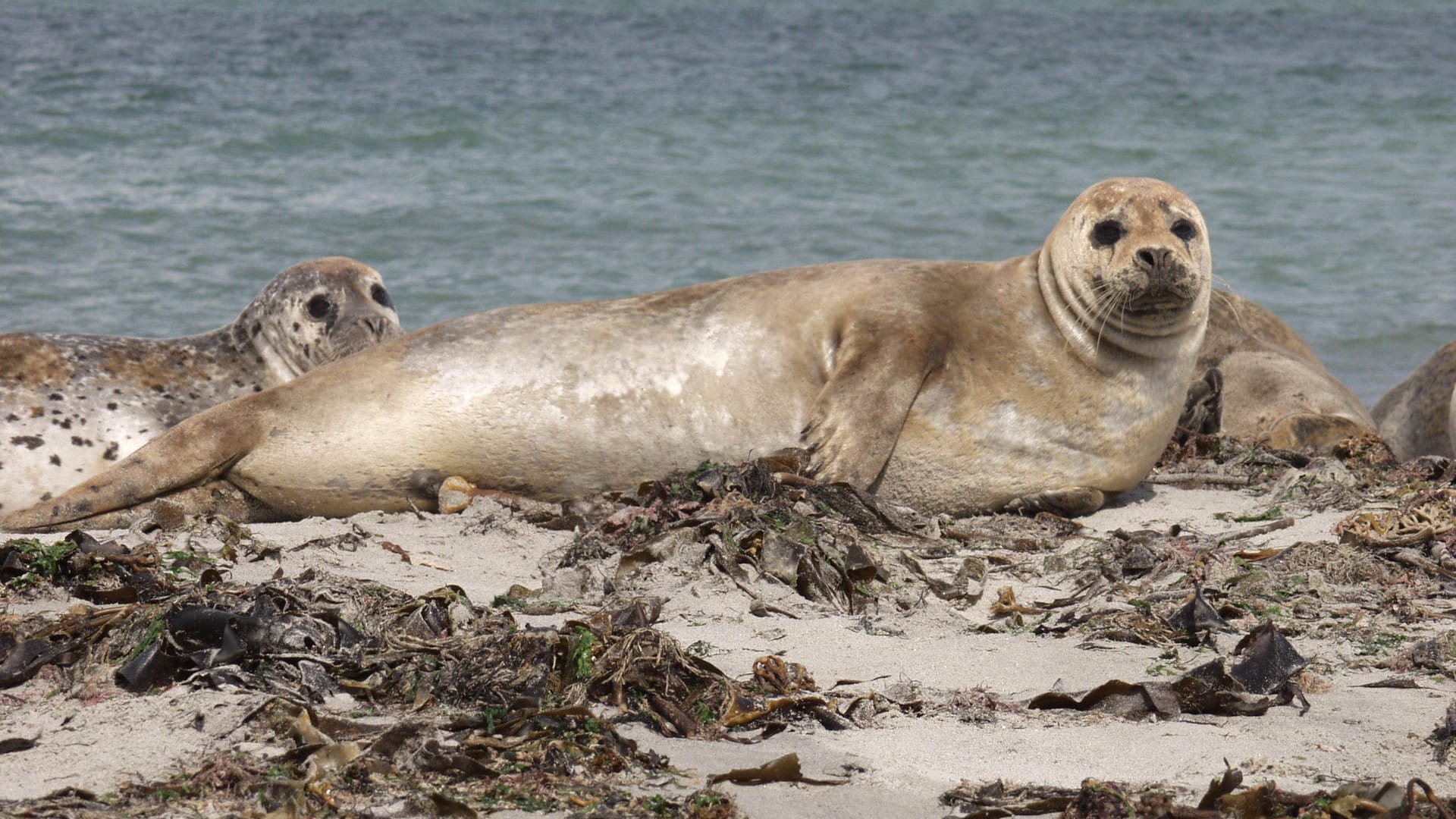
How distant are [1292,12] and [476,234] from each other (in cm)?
2671

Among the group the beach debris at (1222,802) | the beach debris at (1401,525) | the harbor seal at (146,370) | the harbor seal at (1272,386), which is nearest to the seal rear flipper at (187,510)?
the harbor seal at (146,370)

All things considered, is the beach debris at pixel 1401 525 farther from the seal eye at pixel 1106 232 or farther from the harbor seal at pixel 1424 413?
the harbor seal at pixel 1424 413

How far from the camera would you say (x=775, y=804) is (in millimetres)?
2816

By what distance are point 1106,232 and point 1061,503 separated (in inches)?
→ 37.4

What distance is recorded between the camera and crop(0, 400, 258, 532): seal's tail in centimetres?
548

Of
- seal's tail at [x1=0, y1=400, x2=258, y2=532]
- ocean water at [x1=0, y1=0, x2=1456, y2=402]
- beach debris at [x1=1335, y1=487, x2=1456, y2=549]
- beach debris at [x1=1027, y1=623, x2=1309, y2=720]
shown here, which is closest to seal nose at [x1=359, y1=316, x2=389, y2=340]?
seal's tail at [x1=0, y1=400, x2=258, y2=532]

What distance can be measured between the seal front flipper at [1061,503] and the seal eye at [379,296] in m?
2.98

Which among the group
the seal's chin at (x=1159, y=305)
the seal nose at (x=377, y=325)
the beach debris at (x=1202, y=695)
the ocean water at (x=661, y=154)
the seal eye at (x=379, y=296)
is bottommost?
the ocean water at (x=661, y=154)

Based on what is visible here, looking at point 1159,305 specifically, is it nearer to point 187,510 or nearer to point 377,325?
point 377,325

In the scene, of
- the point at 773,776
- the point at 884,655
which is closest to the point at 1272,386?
the point at 884,655

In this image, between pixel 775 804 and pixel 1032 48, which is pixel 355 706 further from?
pixel 1032 48

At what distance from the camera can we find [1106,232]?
5.80 m

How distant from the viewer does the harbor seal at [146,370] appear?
6.06m

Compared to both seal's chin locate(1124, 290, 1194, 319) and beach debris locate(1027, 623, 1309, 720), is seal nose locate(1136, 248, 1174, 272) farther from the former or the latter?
beach debris locate(1027, 623, 1309, 720)
